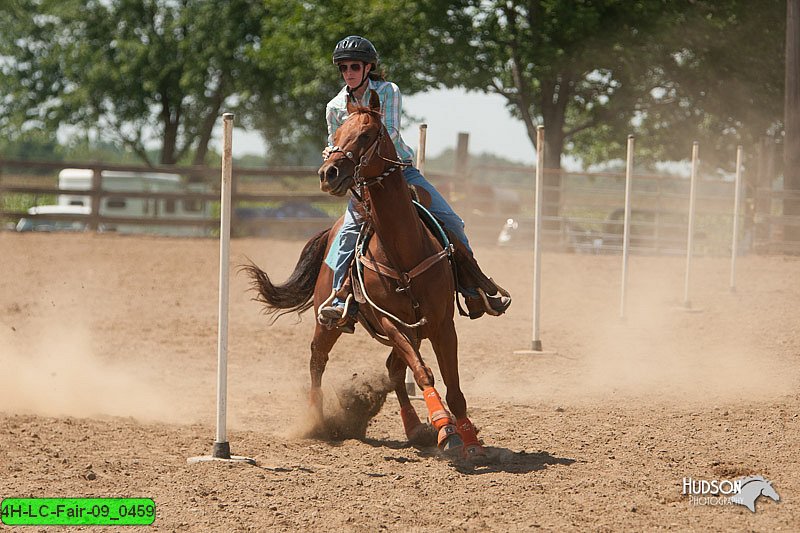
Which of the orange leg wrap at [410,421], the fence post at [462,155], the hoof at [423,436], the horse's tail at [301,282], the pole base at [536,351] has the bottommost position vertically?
the hoof at [423,436]

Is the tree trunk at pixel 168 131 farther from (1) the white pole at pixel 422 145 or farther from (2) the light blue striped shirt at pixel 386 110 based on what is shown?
(2) the light blue striped shirt at pixel 386 110

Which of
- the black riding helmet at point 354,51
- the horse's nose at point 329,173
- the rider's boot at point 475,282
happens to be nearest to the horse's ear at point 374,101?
the black riding helmet at point 354,51

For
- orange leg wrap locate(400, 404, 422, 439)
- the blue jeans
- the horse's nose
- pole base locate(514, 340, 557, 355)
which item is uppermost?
the horse's nose

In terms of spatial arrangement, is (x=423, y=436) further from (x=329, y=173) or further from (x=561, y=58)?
(x=561, y=58)

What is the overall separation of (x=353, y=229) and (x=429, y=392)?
1370 millimetres

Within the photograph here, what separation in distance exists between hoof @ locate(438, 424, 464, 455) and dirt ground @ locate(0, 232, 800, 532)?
4.7 inches

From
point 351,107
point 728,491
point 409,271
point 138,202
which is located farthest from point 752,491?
point 138,202

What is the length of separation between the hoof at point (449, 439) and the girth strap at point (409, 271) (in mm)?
949

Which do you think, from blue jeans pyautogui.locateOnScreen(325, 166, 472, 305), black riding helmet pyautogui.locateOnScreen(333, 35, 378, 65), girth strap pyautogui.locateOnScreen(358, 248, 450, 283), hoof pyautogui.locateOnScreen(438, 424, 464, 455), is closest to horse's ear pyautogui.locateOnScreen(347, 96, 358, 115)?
black riding helmet pyautogui.locateOnScreen(333, 35, 378, 65)

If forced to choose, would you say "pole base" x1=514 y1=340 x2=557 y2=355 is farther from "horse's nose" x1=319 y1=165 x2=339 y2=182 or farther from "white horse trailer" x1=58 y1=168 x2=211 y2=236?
"white horse trailer" x1=58 y1=168 x2=211 y2=236

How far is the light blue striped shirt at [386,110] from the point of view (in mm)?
6766

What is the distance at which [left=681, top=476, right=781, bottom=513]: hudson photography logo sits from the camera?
17.0 ft

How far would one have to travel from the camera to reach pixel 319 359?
312 inches

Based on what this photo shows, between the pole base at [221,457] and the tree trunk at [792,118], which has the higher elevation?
the tree trunk at [792,118]
